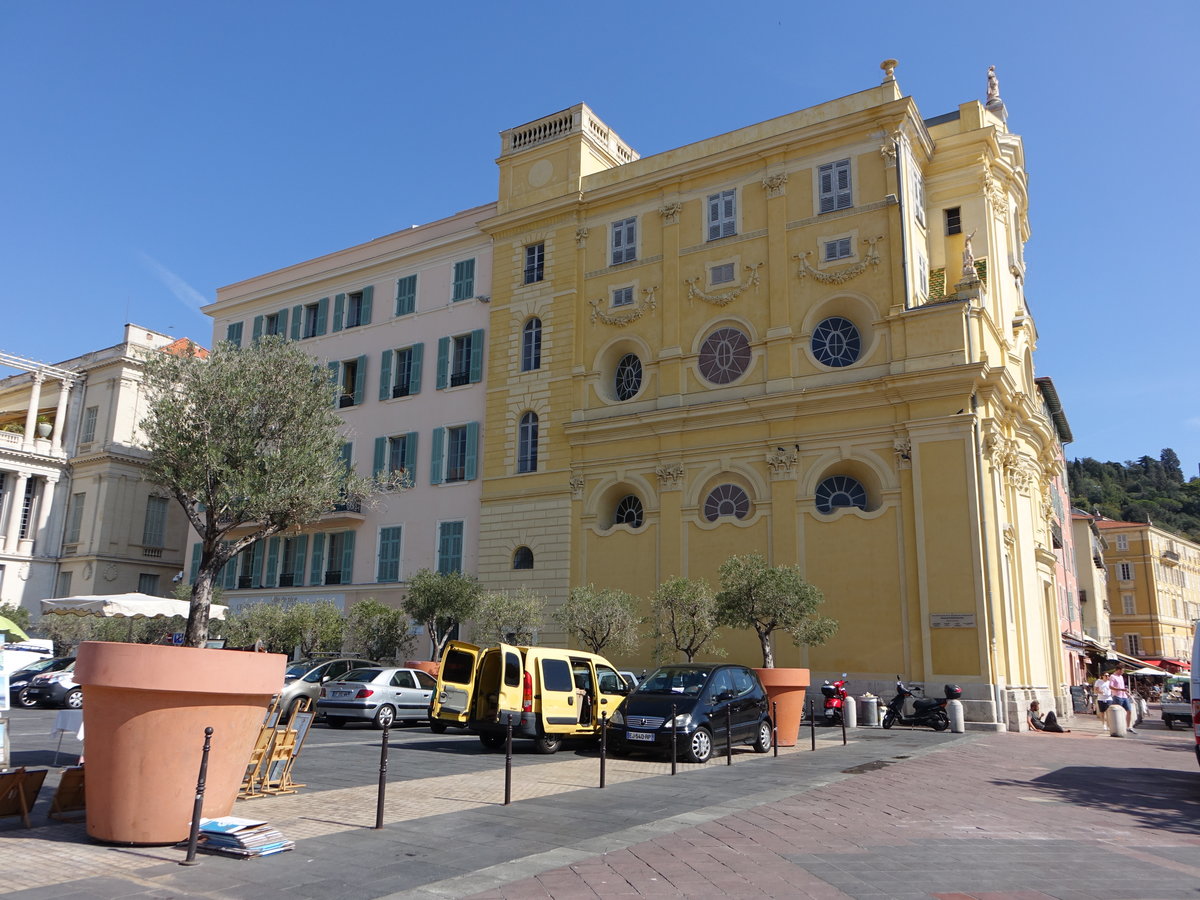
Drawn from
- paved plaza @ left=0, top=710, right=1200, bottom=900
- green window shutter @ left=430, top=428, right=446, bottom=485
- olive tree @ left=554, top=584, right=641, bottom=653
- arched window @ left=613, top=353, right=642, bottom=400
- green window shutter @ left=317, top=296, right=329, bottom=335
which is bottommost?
paved plaza @ left=0, top=710, right=1200, bottom=900

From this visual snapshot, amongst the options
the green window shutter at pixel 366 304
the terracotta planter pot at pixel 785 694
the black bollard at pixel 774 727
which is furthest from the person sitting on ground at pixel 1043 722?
the green window shutter at pixel 366 304

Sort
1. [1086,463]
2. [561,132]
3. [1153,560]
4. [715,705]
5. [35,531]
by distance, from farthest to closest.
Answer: [1086,463] < [1153,560] < [35,531] < [561,132] < [715,705]

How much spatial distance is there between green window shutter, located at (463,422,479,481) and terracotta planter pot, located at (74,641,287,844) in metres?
24.0

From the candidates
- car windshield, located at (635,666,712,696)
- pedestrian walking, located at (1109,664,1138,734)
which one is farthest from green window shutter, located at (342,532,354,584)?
pedestrian walking, located at (1109,664,1138,734)

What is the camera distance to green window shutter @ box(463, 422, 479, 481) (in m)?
31.6

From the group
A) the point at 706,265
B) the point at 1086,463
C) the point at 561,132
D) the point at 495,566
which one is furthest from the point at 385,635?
the point at 1086,463

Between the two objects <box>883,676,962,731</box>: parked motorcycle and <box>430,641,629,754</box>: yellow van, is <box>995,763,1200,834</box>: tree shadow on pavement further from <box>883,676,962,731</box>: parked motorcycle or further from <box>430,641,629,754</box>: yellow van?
<box>430,641,629,754</box>: yellow van

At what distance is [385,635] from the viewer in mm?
28875

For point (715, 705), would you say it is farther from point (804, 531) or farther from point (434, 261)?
point (434, 261)

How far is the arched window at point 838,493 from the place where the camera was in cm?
2517

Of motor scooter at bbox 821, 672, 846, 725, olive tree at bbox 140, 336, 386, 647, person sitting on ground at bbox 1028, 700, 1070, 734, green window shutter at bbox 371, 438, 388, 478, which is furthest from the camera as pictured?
green window shutter at bbox 371, 438, 388, 478

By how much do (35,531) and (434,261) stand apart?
24033 mm

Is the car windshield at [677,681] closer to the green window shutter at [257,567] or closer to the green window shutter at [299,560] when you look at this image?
the green window shutter at [299,560]

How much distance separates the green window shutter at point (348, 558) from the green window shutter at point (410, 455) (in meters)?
3.36
